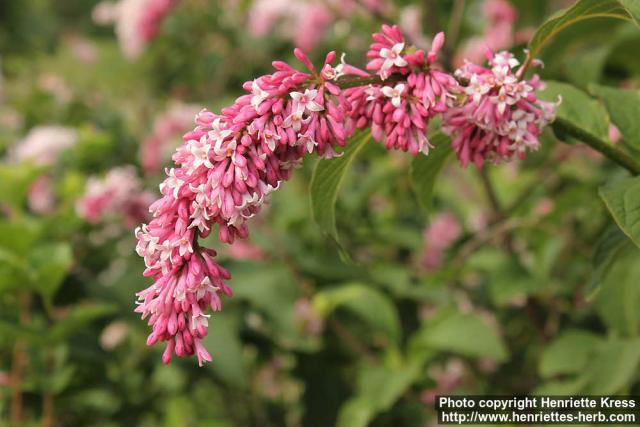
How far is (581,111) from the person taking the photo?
0.81 metres

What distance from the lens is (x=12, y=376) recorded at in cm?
137

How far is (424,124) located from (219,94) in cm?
241

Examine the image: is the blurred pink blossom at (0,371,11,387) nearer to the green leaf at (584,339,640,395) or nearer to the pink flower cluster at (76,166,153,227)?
the pink flower cluster at (76,166,153,227)

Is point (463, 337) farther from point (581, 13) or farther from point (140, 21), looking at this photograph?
point (140, 21)

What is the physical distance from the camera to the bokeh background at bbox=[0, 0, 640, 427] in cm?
128

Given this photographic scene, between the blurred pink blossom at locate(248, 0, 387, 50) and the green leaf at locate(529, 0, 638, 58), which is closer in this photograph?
the green leaf at locate(529, 0, 638, 58)

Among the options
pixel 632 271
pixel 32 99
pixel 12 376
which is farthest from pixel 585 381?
pixel 32 99

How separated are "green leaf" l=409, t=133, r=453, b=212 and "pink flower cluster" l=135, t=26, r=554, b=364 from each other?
0.10 metres

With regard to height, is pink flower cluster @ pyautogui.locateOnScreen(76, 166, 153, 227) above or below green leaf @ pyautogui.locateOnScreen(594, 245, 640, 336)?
above

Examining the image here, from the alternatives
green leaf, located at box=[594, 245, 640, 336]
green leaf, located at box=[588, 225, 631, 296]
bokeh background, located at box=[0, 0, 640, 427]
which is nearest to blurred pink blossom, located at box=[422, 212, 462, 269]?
bokeh background, located at box=[0, 0, 640, 427]

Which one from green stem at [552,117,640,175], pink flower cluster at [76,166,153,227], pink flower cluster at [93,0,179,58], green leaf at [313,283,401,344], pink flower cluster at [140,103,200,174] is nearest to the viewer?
green stem at [552,117,640,175]

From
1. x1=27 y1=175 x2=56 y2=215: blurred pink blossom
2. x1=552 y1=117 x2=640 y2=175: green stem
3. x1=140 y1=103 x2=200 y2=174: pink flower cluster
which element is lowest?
x1=552 y1=117 x2=640 y2=175: green stem

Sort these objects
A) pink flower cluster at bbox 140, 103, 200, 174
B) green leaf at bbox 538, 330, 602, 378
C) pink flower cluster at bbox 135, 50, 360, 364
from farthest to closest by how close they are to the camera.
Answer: pink flower cluster at bbox 140, 103, 200, 174 → green leaf at bbox 538, 330, 602, 378 → pink flower cluster at bbox 135, 50, 360, 364

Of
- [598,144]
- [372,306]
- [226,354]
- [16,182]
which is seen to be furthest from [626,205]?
[16,182]
